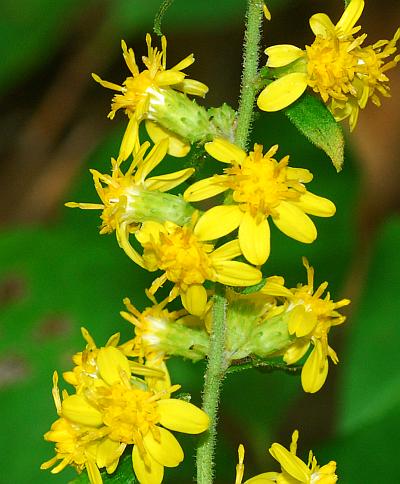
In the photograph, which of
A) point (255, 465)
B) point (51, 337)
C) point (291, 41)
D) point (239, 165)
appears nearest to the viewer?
point (239, 165)

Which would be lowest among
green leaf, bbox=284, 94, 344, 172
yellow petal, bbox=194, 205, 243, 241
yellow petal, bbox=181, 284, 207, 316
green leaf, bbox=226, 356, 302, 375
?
green leaf, bbox=226, 356, 302, 375

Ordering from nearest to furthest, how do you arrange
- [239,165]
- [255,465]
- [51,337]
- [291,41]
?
[239,165]
[51,337]
[255,465]
[291,41]

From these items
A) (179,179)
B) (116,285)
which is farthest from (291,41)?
(179,179)

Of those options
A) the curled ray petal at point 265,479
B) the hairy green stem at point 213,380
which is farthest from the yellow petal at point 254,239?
the curled ray petal at point 265,479

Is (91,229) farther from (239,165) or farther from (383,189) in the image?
(239,165)

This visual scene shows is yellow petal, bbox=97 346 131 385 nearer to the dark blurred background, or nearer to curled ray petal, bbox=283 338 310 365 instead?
curled ray petal, bbox=283 338 310 365

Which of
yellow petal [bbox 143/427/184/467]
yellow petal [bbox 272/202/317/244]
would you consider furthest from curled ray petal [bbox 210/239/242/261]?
yellow petal [bbox 143/427/184/467]

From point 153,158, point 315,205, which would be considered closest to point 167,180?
point 153,158
